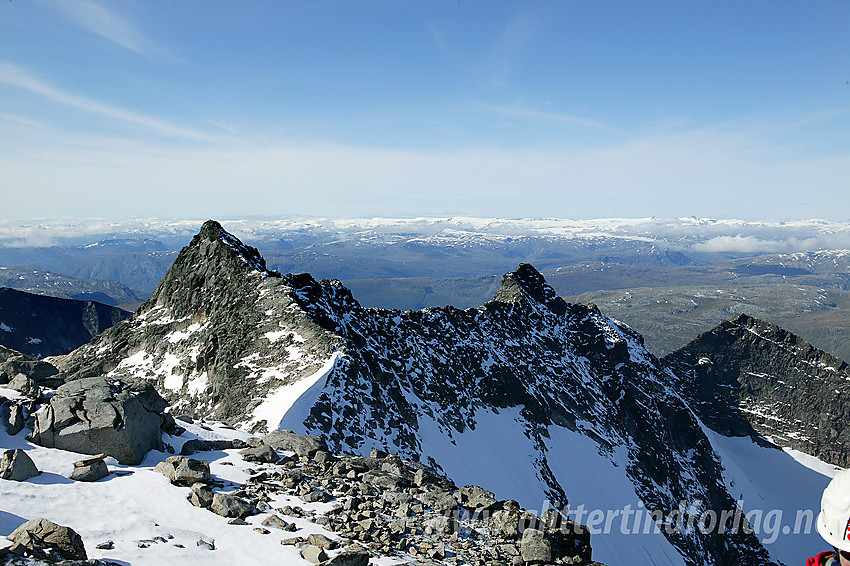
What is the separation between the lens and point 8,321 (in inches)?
6860

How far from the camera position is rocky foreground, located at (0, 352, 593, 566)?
13.8 metres

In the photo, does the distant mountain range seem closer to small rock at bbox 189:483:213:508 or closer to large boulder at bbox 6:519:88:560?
small rock at bbox 189:483:213:508

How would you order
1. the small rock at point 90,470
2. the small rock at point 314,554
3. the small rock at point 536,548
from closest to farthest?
the small rock at point 314,554
the small rock at point 536,548
the small rock at point 90,470

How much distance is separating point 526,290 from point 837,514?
4626 inches

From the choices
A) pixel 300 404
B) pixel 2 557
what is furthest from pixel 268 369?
pixel 2 557

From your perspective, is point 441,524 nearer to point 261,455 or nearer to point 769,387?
point 261,455

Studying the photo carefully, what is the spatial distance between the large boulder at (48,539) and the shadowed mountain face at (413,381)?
2497cm

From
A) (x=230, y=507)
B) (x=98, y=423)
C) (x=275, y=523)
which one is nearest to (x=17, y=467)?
(x=98, y=423)

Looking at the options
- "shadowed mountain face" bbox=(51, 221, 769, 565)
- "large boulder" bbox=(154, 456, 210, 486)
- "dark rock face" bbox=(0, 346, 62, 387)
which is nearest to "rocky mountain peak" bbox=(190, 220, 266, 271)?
"shadowed mountain face" bbox=(51, 221, 769, 565)

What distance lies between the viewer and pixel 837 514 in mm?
6992

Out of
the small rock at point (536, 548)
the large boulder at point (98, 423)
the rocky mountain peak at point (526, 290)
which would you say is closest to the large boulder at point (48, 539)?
the large boulder at point (98, 423)

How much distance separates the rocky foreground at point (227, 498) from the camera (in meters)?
13.8

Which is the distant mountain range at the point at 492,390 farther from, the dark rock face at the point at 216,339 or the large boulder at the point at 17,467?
the large boulder at the point at 17,467

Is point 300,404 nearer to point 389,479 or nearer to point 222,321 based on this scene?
point 389,479
